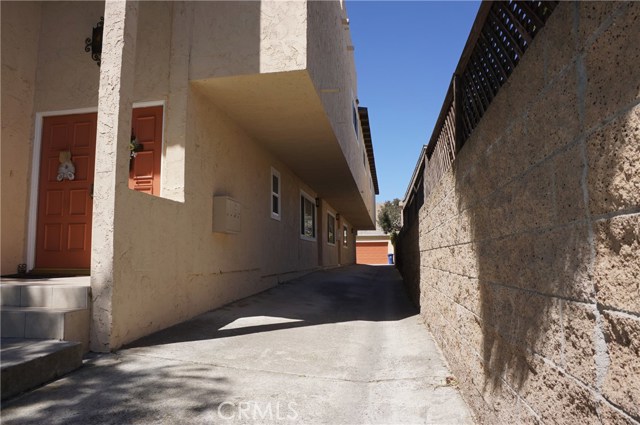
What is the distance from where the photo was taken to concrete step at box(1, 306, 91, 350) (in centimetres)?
410

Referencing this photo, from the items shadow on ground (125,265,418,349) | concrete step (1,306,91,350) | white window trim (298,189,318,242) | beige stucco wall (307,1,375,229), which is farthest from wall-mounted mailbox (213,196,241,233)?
white window trim (298,189,318,242)

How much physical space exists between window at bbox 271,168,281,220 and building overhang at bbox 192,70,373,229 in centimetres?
43

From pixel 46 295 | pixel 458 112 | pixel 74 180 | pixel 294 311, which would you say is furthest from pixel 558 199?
pixel 74 180

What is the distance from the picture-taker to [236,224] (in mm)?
7293

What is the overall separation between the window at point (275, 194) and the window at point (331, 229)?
7962 mm

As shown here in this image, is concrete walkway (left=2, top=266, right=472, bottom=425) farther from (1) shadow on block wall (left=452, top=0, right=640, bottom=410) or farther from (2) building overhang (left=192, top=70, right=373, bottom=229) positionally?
(2) building overhang (left=192, top=70, right=373, bottom=229)

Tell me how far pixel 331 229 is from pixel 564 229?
1789cm

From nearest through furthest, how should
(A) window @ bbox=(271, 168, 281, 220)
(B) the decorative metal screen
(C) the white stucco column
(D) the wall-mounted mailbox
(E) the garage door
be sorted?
(B) the decorative metal screen, (C) the white stucco column, (D) the wall-mounted mailbox, (A) window @ bbox=(271, 168, 281, 220), (E) the garage door

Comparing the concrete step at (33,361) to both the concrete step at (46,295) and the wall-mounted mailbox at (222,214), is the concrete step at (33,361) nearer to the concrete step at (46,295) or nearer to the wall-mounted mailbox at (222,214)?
the concrete step at (46,295)

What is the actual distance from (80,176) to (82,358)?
Result: 11.3 ft

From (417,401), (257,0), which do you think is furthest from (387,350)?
(257,0)

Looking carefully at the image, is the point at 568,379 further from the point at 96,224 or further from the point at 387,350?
the point at 96,224

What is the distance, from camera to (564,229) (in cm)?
179

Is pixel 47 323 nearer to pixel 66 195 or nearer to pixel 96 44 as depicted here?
pixel 66 195
